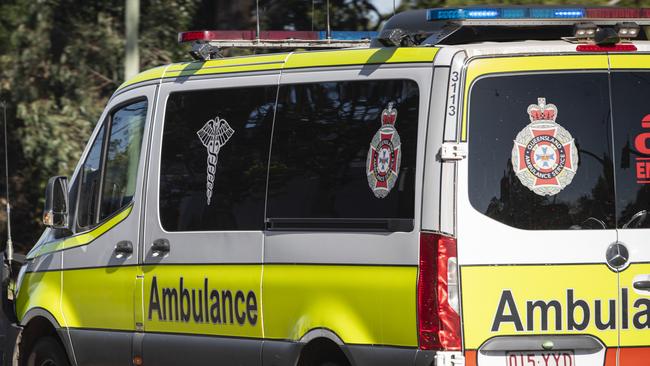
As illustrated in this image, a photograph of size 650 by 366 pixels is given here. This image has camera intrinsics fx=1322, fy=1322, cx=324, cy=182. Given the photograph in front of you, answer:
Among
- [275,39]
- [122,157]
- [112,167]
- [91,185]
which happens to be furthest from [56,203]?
[275,39]

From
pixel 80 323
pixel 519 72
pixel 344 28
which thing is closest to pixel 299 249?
pixel 519 72

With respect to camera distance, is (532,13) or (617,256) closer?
(617,256)

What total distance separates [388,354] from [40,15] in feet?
36.2

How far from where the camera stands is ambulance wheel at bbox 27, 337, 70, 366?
7914 millimetres

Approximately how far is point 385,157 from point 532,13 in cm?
93

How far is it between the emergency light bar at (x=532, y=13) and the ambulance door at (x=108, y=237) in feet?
7.18

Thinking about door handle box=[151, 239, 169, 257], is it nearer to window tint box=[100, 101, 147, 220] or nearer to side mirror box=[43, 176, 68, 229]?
window tint box=[100, 101, 147, 220]

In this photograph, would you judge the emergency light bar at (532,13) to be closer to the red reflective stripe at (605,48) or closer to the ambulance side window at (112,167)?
the red reflective stripe at (605,48)

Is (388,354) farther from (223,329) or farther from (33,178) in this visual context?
(33,178)

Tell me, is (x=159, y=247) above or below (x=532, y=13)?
below

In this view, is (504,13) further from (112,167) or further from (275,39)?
(112,167)

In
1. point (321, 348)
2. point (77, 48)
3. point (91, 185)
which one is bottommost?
point (321, 348)

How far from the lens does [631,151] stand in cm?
568

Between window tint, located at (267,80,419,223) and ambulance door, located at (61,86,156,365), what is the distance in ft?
3.88
